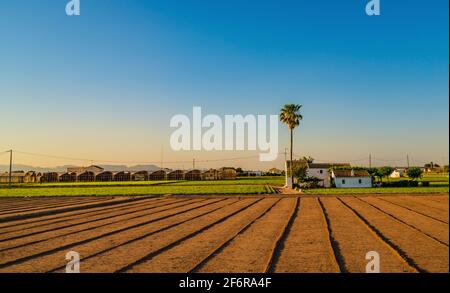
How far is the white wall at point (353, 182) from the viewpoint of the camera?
59.2 metres

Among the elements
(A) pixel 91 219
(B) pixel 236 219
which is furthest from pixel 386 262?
(A) pixel 91 219

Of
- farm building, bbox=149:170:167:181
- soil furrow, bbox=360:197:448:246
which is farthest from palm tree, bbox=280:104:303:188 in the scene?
farm building, bbox=149:170:167:181

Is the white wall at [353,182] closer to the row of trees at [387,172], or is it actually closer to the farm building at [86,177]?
the row of trees at [387,172]

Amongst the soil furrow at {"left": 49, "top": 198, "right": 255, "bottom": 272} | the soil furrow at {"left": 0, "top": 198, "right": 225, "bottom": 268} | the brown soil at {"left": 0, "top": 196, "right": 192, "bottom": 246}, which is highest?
the soil furrow at {"left": 49, "top": 198, "right": 255, "bottom": 272}

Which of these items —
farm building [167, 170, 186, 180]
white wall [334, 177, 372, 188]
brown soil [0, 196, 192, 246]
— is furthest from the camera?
farm building [167, 170, 186, 180]

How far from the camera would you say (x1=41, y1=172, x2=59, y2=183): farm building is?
100750 mm

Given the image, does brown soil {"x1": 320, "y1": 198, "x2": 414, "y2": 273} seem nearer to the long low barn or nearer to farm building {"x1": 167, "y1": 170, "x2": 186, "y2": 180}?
the long low barn

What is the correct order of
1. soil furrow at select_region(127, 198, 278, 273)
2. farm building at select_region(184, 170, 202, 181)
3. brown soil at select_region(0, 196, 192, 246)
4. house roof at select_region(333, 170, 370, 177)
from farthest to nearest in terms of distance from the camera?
1. farm building at select_region(184, 170, 202, 181)
2. house roof at select_region(333, 170, 370, 177)
3. brown soil at select_region(0, 196, 192, 246)
4. soil furrow at select_region(127, 198, 278, 273)

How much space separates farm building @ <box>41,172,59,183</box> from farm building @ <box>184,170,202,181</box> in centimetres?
4054

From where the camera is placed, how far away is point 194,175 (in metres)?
115

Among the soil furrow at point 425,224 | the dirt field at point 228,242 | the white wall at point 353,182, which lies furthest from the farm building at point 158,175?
the soil furrow at point 425,224

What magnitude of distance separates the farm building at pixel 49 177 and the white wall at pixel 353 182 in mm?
83860
